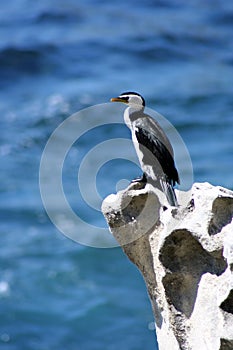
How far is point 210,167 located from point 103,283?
125 inches

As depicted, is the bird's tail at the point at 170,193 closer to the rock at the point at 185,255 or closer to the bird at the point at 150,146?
the rock at the point at 185,255

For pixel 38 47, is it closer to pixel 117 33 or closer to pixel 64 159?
pixel 117 33

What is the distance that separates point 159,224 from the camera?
373 centimetres

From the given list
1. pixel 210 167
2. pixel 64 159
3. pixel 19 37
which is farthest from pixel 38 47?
pixel 210 167

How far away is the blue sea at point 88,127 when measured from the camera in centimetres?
1221

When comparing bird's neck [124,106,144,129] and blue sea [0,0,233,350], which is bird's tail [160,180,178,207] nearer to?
bird's neck [124,106,144,129]

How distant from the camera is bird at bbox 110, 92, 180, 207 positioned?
4.10m

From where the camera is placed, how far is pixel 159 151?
14.0ft

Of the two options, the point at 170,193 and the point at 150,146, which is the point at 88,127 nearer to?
the point at 150,146

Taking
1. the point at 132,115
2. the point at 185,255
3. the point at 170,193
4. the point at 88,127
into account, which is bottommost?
the point at 185,255

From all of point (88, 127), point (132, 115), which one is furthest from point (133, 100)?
point (88, 127)

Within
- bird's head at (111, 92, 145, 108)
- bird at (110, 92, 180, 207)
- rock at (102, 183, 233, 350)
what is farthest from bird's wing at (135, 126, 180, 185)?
rock at (102, 183, 233, 350)

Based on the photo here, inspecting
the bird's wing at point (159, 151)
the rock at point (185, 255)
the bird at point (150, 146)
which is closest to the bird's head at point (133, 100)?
the bird at point (150, 146)

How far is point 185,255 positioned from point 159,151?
84cm
